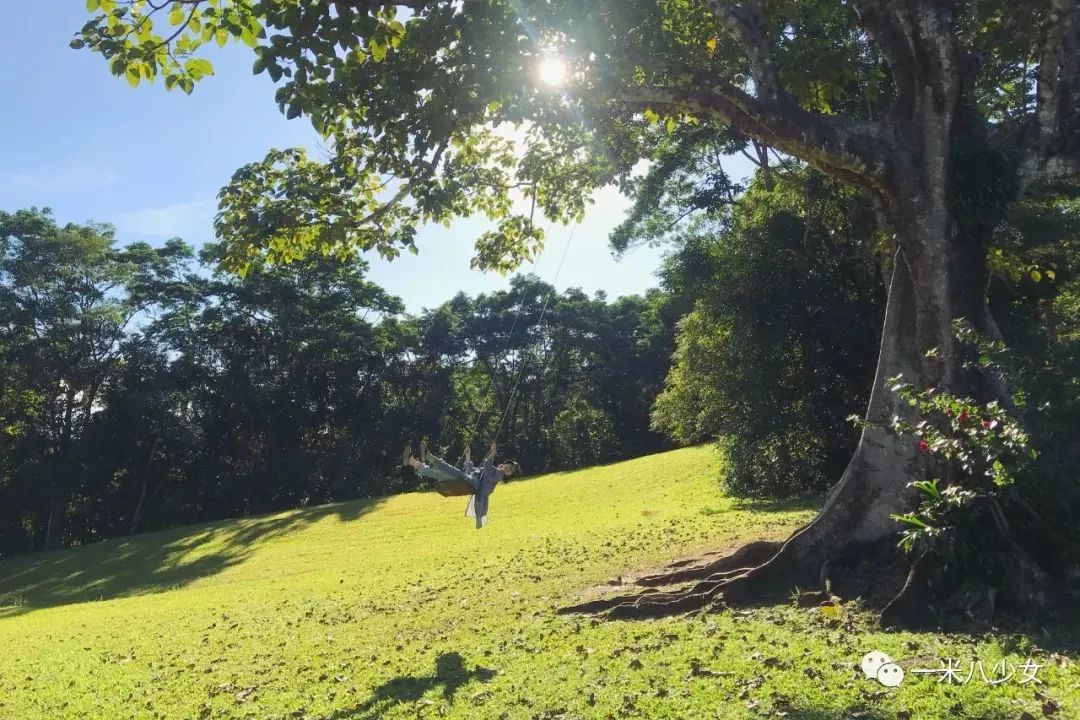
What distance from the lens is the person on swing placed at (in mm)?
10023

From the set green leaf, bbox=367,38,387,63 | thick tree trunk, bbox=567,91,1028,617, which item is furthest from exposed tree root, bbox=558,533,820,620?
green leaf, bbox=367,38,387,63

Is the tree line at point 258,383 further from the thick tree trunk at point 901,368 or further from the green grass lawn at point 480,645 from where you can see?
the thick tree trunk at point 901,368

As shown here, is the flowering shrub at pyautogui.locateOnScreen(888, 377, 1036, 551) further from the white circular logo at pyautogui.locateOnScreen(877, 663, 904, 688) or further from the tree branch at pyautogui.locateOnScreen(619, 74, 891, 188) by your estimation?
the tree branch at pyautogui.locateOnScreen(619, 74, 891, 188)

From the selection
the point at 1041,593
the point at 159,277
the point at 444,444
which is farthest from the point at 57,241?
the point at 1041,593

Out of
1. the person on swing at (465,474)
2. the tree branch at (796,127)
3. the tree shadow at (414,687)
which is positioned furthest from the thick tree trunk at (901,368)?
the tree shadow at (414,687)

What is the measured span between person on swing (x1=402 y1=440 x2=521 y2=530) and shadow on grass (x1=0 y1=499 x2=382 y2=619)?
14.4 metres

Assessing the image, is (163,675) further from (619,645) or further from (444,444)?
(444,444)

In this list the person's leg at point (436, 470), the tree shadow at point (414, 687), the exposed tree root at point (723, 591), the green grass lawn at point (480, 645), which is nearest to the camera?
the green grass lawn at point (480, 645)

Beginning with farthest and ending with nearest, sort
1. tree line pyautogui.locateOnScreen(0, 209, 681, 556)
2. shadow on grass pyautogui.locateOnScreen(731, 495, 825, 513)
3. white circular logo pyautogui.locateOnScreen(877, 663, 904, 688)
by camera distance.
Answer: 1. tree line pyautogui.locateOnScreen(0, 209, 681, 556)
2. shadow on grass pyautogui.locateOnScreen(731, 495, 825, 513)
3. white circular logo pyautogui.locateOnScreen(877, 663, 904, 688)

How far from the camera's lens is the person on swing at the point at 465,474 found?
32.9ft

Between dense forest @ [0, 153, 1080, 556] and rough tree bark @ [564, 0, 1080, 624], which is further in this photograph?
dense forest @ [0, 153, 1080, 556]

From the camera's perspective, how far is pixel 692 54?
1217cm

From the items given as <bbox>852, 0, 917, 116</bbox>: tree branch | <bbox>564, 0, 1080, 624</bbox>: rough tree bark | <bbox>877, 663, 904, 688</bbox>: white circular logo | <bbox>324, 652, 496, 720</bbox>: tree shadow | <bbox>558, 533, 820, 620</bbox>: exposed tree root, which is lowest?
<bbox>877, 663, 904, 688</bbox>: white circular logo

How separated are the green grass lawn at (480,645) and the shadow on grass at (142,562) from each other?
437 millimetres
